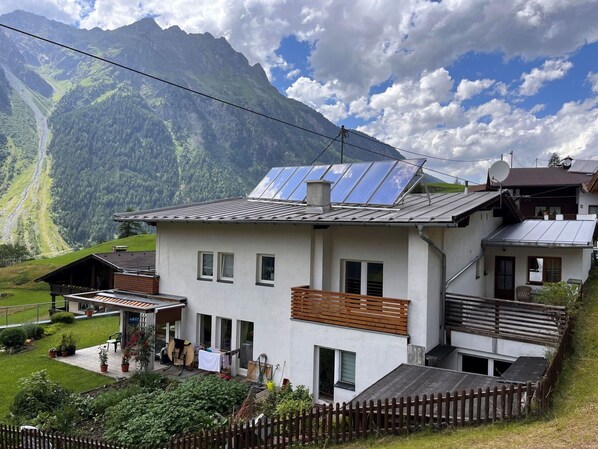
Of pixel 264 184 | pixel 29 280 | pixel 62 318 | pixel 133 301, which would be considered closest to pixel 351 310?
pixel 264 184

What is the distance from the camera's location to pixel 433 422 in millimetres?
7641

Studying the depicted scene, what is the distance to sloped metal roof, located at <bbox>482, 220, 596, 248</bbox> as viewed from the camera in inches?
653

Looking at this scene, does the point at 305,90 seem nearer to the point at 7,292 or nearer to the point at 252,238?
the point at 7,292

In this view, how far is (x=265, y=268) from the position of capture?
50.9 ft

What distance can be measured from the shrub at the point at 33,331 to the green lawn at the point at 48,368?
38cm

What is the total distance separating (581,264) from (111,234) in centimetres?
14053

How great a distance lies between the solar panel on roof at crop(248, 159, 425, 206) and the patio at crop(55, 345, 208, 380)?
25.0 ft

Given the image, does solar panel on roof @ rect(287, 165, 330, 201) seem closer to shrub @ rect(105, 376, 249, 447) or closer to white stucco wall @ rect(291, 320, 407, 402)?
white stucco wall @ rect(291, 320, 407, 402)

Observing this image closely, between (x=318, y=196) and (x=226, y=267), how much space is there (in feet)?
15.7

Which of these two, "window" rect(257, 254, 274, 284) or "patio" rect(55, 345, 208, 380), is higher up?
"window" rect(257, 254, 274, 284)

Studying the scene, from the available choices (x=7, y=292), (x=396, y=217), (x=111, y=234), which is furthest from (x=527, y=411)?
(x=111, y=234)

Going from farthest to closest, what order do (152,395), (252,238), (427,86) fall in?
1. (427,86)
2. (252,238)
3. (152,395)

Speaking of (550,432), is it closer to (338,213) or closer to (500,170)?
(338,213)

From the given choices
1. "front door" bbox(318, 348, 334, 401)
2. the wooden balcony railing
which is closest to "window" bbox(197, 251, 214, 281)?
the wooden balcony railing
